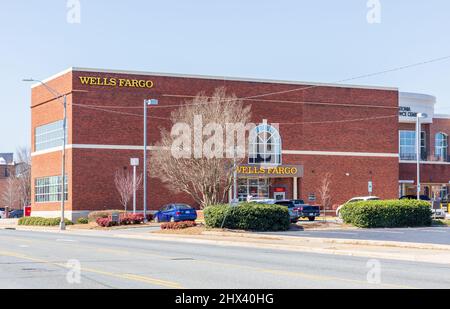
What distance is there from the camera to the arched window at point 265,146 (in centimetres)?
6378

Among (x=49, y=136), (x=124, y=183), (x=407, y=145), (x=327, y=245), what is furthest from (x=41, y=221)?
(x=407, y=145)

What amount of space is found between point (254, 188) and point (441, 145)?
29.0 m

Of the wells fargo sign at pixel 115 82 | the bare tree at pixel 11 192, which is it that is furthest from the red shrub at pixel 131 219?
the bare tree at pixel 11 192

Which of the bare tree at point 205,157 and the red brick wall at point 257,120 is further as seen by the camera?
the red brick wall at point 257,120

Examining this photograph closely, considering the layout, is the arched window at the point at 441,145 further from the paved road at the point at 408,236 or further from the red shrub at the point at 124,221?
the paved road at the point at 408,236

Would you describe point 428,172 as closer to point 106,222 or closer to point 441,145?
point 441,145

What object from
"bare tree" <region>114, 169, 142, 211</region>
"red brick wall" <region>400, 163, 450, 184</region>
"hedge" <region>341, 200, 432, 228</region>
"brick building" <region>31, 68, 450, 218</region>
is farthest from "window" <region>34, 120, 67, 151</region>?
"red brick wall" <region>400, 163, 450, 184</region>

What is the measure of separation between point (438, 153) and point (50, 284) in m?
74.0

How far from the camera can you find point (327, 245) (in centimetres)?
2664

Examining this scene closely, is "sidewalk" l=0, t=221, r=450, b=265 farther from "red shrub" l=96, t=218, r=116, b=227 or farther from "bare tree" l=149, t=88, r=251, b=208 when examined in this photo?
"red shrub" l=96, t=218, r=116, b=227

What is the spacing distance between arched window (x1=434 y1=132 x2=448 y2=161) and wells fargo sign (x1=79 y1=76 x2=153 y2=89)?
38455 mm

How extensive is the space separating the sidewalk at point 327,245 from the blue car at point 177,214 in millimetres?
11792

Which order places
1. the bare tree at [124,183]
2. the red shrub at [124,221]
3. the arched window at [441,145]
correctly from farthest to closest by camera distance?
the arched window at [441,145] < the bare tree at [124,183] < the red shrub at [124,221]
